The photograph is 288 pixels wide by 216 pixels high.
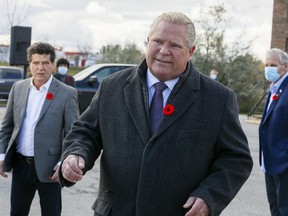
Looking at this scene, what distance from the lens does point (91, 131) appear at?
2.93m

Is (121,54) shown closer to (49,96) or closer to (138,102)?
(49,96)

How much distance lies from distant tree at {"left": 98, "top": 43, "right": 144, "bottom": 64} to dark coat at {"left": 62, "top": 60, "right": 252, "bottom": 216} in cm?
3878

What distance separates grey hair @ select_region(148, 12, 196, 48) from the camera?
9.22 feet

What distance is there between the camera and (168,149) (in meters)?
2.73

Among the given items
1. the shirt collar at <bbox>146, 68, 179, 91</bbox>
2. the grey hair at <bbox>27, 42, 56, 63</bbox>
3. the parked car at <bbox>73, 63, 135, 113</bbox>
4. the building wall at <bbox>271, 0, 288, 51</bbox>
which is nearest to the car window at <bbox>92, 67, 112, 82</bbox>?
the parked car at <bbox>73, 63, 135, 113</bbox>

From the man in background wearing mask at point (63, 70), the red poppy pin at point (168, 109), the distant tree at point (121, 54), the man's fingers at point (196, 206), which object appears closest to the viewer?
the man's fingers at point (196, 206)

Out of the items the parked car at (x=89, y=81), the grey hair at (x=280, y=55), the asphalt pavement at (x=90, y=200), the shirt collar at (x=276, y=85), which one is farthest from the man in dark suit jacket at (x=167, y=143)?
the parked car at (x=89, y=81)

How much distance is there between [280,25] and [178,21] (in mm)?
40802

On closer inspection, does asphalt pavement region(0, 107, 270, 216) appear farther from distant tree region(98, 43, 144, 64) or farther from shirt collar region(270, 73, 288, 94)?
distant tree region(98, 43, 144, 64)

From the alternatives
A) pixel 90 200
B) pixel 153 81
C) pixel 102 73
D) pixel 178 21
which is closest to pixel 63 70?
pixel 102 73

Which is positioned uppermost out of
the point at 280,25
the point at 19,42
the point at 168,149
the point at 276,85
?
the point at 280,25

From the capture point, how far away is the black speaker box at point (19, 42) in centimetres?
1683

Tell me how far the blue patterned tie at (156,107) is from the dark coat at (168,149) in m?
0.05

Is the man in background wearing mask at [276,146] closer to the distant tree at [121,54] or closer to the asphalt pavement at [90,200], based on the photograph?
the asphalt pavement at [90,200]
